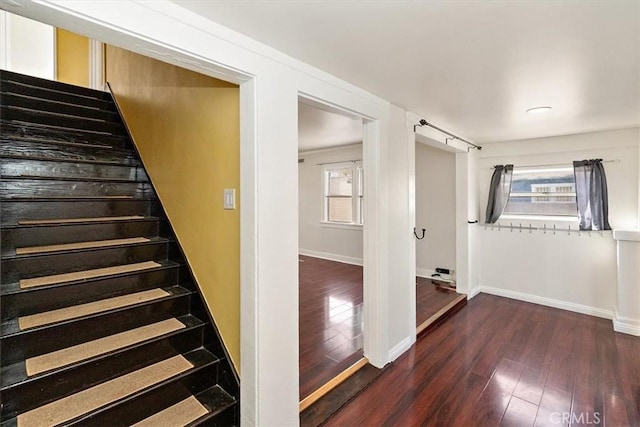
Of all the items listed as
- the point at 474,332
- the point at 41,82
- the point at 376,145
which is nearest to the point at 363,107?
the point at 376,145

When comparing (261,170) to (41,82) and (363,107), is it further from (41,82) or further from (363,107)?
(41,82)

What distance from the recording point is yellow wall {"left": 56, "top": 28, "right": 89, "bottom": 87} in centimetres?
423

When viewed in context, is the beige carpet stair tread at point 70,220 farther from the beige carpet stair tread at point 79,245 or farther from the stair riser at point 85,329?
the stair riser at point 85,329

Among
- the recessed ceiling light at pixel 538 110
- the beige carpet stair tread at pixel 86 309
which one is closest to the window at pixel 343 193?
the recessed ceiling light at pixel 538 110

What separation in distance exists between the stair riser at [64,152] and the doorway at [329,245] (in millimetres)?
1769

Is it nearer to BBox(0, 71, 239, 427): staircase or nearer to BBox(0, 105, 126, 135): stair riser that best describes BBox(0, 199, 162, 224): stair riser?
BBox(0, 71, 239, 427): staircase

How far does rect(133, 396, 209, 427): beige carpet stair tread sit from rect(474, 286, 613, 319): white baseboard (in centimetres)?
407

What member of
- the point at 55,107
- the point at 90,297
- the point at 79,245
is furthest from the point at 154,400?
the point at 55,107

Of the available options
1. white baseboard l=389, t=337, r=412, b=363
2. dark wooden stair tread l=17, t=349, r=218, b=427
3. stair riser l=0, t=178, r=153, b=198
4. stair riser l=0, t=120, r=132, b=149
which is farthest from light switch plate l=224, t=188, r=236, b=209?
white baseboard l=389, t=337, r=412, b=363

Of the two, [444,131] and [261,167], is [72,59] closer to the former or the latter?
[261,167]

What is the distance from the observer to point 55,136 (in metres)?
2.68

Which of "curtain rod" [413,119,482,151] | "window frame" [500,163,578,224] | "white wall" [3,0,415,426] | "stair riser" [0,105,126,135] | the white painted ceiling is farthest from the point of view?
"window frame" [500,163,578,224]

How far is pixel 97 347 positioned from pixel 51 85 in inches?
111

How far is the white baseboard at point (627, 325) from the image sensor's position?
10.6 ft
